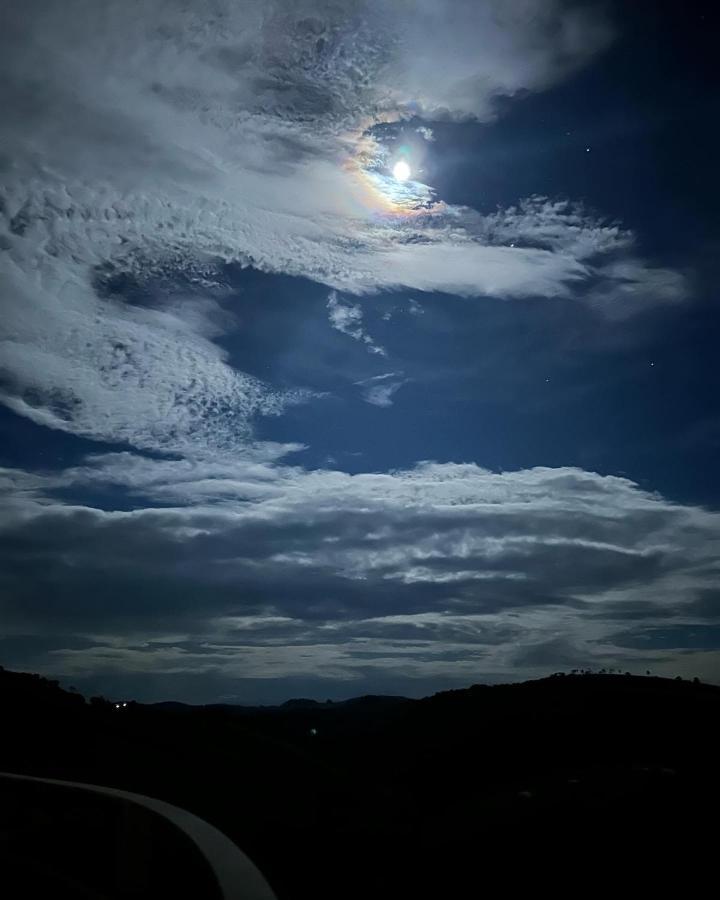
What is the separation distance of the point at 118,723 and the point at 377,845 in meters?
66.3

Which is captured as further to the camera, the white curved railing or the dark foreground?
the dark foreground

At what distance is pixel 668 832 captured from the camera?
10.2 meters

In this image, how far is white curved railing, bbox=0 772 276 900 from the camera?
356 cm

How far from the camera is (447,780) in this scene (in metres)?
92.4

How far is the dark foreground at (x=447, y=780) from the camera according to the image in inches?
364

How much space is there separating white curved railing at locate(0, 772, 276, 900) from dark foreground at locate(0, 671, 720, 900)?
2.89 ft

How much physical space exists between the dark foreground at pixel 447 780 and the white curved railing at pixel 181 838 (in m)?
0.88

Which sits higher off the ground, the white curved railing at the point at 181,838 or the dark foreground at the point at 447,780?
the white curved railing at the point at 181,838

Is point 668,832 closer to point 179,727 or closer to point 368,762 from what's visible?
point 179,727

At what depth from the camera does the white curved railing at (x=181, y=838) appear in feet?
11.7

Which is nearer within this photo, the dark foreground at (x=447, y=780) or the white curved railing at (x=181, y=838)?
the white curved railing at (x=181, y=838)

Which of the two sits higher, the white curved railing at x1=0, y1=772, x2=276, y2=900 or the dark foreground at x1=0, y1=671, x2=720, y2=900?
the white curved railing at x1=0, y1=772, x2=276, y2=900

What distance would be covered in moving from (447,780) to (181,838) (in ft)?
316

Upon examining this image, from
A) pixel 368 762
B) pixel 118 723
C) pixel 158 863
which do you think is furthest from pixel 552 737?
pixel 158 863
